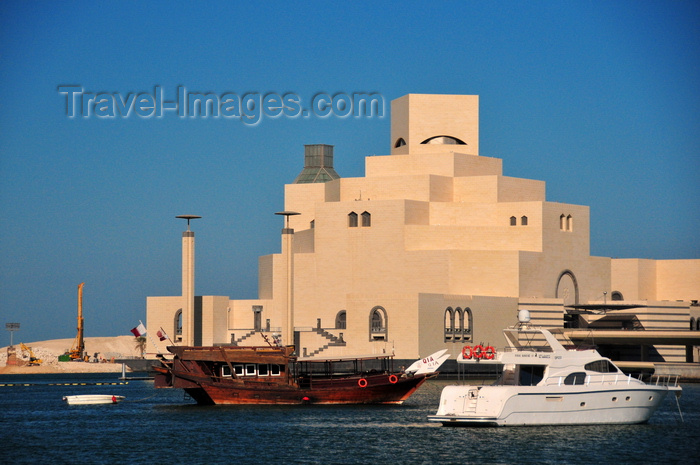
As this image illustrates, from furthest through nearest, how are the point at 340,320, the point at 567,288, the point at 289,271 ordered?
the point at 567,288, the point at 340,320, the point at 289,271

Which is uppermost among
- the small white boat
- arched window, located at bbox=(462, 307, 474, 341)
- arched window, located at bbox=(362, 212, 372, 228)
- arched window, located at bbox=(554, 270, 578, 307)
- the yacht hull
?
arched window, located at bbox=(362, 212, 372, 228)

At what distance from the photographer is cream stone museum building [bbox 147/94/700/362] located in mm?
102000

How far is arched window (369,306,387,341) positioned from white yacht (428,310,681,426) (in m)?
45.1

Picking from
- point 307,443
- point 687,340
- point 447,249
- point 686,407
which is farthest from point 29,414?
point 687,340

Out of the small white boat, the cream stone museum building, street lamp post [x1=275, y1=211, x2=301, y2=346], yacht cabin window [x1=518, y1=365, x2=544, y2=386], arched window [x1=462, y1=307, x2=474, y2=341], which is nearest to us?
yacht cabin window [x1=518, y1=365, x2=544, y2=386]

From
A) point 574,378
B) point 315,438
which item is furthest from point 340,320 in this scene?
point 574,378

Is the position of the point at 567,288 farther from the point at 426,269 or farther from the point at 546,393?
the point at 546,393

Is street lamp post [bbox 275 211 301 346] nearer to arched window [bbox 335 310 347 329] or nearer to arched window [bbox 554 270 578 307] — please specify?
arched window [bbox 335 310 347 329]

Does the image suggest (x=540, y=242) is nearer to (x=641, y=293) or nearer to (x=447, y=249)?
(x=447, y=249)

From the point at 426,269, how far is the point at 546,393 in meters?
52.3

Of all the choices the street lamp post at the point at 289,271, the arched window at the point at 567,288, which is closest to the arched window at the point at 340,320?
the street lamp post at the point at 289,271

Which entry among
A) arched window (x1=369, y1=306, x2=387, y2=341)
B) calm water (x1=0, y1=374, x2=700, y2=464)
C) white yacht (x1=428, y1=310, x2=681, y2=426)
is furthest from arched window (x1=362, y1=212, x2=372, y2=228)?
white yacht (x1=428, y1=310, x2=681, y2=426)

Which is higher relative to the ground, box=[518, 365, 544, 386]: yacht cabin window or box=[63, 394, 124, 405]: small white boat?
box=[518, 365, 544, 386]: yacht cabin window

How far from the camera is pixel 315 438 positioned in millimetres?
55406
